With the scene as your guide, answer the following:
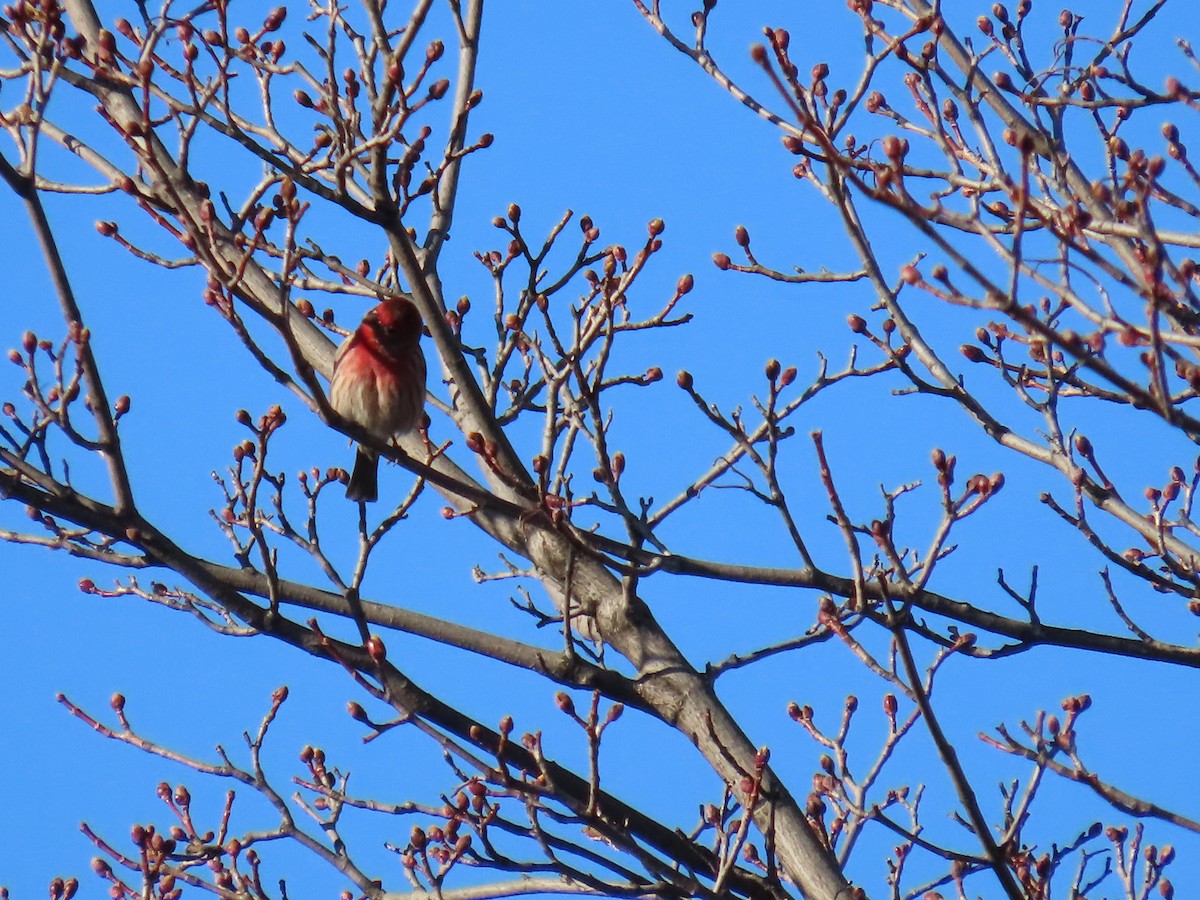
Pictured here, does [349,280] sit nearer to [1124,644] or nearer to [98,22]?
[98,22]

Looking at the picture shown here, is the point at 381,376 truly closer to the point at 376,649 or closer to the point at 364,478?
the point at 364,478

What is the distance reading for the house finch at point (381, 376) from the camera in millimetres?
6477

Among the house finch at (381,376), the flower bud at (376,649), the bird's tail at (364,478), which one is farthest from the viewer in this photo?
the bird's tail at (364,478)

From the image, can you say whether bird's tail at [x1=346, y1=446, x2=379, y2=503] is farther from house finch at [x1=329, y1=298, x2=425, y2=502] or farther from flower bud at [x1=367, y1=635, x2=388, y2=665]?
flower bud at [x1=367, y1=635, x2=388, y2=665]

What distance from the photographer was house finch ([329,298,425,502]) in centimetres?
648

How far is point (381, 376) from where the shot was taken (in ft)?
21.3

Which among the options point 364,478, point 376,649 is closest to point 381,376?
point 364,478

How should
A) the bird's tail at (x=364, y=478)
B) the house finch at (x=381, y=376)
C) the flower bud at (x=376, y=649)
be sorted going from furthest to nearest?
the bird's tail at (x=364, y=478), the house finch at (x=381, y=376), the flower bud at (x=376, y=649)

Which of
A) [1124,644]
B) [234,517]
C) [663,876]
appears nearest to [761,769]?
[663,876]

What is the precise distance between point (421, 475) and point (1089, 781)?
218 cm

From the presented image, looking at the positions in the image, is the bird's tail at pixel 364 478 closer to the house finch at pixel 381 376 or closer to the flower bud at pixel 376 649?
the house finch at pixel 381 376

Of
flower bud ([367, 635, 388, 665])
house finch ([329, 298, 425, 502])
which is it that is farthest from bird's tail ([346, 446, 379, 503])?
flower bud ([367, 635, 388, 665])

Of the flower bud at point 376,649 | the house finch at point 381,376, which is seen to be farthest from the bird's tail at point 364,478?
the flower bud at point 376,649

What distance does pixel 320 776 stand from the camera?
5.44m
